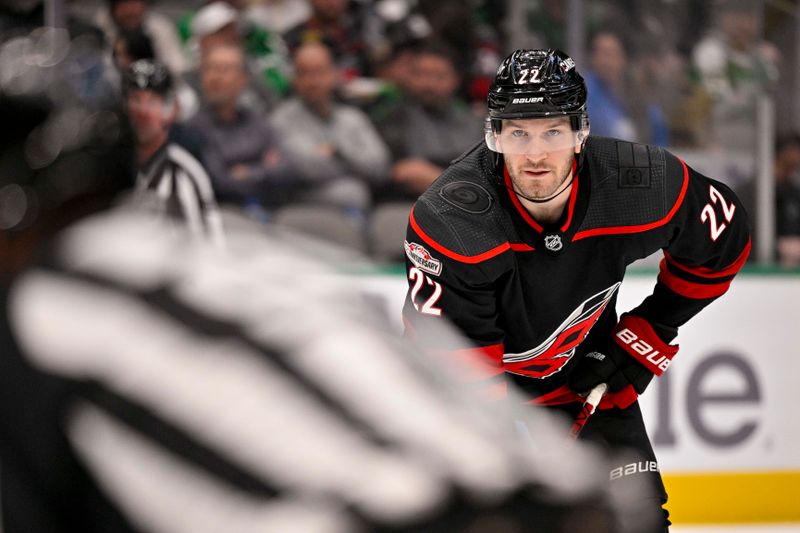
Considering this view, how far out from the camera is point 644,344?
2.71 metres

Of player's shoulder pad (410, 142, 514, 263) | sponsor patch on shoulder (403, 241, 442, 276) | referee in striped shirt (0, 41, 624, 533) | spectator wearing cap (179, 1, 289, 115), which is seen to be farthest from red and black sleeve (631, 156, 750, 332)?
spectator wearing cap (179, 1, 289, 115)

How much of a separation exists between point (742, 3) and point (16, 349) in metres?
4.54

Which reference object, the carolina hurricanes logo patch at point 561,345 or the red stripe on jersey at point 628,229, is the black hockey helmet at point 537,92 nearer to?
the red stripe on jersey at point 628,229

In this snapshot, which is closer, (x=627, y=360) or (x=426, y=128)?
(x=627, y=360)

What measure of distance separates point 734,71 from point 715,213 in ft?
7.86

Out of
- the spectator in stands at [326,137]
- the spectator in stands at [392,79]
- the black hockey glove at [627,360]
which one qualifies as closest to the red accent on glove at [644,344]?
the black hockey glove at [627,360]

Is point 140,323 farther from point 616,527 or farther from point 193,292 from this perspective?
point 616,527

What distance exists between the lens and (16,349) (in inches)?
26.4

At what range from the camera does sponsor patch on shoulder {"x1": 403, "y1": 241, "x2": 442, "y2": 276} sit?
7.62 ft

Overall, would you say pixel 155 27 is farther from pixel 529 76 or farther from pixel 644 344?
pixel 644 344

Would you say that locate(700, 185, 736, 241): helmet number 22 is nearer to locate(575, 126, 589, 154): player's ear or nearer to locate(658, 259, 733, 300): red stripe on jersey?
locate(658, 259, 733, 300): red stripe on jersey

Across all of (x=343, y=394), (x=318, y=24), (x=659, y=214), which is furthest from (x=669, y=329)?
(x=318, y=24)

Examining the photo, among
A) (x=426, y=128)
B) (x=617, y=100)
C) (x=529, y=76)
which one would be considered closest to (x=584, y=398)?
(x=529, y=76)

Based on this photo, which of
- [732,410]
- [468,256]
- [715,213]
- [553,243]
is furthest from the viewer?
[732,410]
